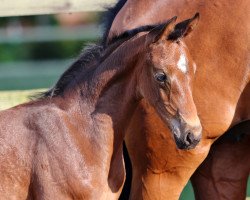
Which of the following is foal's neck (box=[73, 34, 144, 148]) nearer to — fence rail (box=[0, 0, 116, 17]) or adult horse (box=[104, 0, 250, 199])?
adult horse (box=[104, 0, 250, 199])

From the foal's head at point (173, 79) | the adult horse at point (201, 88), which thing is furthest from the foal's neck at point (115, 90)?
the adult horse at point (201, 88)

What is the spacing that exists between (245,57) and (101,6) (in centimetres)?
149

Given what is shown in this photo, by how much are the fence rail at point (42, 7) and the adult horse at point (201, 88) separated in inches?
36.8

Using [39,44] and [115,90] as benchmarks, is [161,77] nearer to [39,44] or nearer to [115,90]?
[115,90]

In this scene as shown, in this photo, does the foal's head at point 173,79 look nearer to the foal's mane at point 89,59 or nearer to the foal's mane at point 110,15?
the foal's mane at point 89,59

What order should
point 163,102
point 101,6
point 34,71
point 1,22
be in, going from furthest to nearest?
point 1,22
point 34,71
point 101,6
point 163,102

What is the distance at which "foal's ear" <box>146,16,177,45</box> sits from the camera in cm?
477

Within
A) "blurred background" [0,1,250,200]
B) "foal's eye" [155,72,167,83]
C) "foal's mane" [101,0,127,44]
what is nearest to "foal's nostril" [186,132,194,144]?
"foal's eye" [155,72,167,83]

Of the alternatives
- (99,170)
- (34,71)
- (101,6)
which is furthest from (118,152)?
(34,71)

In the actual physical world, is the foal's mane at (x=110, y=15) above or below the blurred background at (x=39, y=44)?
above

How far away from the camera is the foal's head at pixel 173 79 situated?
4773 millimetres

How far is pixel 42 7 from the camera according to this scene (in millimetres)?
6469

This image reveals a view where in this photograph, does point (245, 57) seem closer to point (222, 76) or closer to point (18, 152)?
point (222, 76)

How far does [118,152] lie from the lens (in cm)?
509
